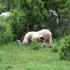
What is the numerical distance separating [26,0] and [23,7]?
1.29ft

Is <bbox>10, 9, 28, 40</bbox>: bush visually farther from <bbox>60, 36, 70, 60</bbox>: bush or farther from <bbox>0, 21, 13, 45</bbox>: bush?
<bbox>60, 36, 70, 60</bbox>: bush

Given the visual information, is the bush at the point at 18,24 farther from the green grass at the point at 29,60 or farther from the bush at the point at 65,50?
the bush at the point at 65,50

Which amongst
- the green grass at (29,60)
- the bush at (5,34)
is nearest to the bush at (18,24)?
the bush at (5,34)

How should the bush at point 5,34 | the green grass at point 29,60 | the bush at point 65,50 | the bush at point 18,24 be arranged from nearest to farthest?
the green grass at point 29,60, the bush at point 65,50, the bush at point 5,34, the bush at point 18,24

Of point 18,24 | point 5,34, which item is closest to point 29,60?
point 5,34

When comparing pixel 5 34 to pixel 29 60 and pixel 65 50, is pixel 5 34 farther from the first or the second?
pixel 65 50

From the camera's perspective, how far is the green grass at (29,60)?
8859 millimetres

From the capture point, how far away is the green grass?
8.86 meters

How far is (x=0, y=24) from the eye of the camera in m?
14.1

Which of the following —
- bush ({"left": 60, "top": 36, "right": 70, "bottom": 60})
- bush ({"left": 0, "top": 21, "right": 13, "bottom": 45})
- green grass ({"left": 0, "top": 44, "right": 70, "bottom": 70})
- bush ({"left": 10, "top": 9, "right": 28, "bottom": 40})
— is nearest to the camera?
green grass ({"left": 0, "top": 44, "right": 70, "bottom": 70})

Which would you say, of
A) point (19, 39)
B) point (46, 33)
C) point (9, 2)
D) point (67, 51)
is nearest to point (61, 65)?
point (67, 51)

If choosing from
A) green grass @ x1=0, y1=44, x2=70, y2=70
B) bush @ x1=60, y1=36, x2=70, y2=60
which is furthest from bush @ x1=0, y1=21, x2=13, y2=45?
bush @ x1=60, y1=36, x2=70, y2=60

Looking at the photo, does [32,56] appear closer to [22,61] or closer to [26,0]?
[22,61]

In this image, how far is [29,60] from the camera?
10141 millimetres
